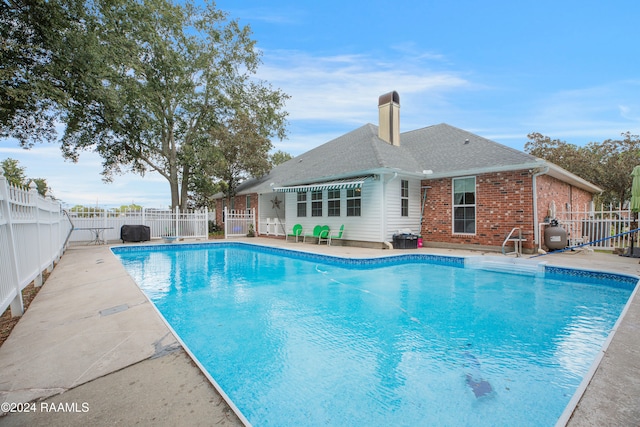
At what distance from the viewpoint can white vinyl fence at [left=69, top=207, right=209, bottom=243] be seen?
15.7m

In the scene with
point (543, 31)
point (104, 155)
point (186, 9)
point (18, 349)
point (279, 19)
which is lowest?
point (18, 349)

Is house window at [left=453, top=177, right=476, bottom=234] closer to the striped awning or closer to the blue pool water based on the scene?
the striped awning

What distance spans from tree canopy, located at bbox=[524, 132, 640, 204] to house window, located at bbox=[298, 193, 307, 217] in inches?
818

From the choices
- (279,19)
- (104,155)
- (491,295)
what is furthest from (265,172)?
(491,295)

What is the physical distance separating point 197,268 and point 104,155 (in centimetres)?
1731

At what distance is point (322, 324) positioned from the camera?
4602 mm

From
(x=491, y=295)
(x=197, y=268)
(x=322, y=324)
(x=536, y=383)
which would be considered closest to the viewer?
(x=536, y=383)

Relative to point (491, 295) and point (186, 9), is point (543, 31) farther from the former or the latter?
point (186, 9)

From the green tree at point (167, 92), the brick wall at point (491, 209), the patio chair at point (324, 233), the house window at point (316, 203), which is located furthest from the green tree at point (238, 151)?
the brick wall at point (491, 209)

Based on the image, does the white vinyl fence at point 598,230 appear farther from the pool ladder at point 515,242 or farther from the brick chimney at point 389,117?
the brick chimney at point 389,117

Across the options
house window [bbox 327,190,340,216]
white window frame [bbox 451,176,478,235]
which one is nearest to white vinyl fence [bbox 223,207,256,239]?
house window [bbox 327,190,340,216]

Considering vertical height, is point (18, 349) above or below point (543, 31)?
below

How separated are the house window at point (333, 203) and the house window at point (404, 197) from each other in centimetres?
287

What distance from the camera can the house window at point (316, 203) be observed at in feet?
48.2
